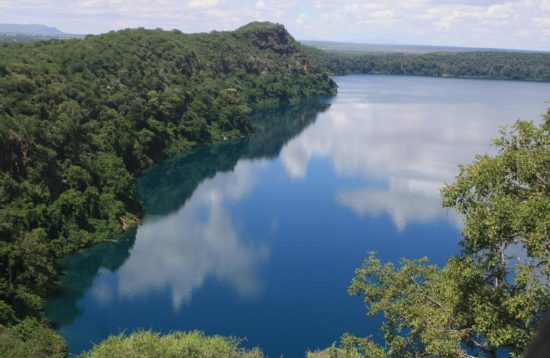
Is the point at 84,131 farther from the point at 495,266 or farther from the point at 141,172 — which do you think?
the point at 495,266

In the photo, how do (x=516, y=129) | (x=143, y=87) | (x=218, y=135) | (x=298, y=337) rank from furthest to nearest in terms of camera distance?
1. (x=218, y=135)
2. (x=143, y=87)
3. (x=298, y=337)
4. (x=516, y=129)

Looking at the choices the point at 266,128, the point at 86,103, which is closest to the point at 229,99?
the point at 266,128

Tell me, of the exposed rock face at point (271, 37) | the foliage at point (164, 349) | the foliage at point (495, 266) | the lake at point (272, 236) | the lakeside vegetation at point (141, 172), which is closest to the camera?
the foliage at point (495, 266)

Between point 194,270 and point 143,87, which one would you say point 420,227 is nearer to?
point 194,270

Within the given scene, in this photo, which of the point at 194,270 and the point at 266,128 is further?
the point at 266,128

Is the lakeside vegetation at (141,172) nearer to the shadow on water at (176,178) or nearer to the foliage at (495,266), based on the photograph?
the foliage at (495,266)

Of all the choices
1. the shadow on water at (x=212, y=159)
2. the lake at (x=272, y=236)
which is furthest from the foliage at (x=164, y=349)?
the shadow on water at (x=212, y=159)
